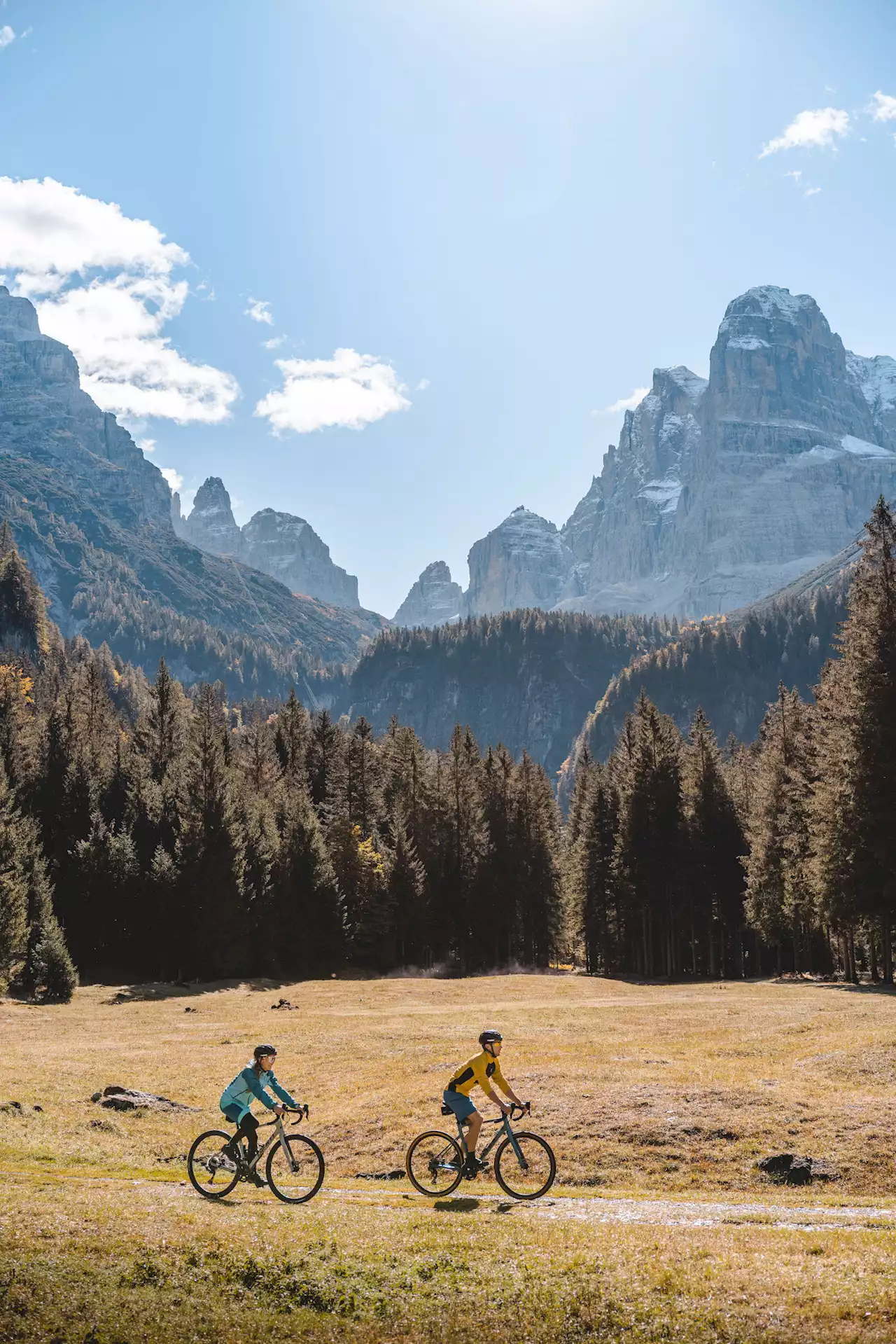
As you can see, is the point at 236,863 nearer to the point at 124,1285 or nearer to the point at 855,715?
the point at 855,715

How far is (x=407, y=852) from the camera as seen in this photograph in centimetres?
8019

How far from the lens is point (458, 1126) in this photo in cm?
1666

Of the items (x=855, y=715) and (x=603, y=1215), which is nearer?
(x=603, y=1215)

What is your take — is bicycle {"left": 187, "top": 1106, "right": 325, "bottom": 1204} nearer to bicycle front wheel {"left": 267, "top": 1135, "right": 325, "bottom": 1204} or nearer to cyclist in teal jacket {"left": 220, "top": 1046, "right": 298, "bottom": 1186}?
bicycle front wheel {"left": 267, "top": 1135, "right": 325, "bottom": 1204}

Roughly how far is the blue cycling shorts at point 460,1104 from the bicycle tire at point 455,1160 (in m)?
0.45

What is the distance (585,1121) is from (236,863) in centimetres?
5038

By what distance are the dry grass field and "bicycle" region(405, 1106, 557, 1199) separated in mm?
471

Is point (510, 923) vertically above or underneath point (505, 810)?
underneath

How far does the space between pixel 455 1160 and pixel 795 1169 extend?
700cm

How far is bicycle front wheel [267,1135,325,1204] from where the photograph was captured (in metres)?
16.3

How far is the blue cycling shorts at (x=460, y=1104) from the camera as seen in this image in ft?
54.4

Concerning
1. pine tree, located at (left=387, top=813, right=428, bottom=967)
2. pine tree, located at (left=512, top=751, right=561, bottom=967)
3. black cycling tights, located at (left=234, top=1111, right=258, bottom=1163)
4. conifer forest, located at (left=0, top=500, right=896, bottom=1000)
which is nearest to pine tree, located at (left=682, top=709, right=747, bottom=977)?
conifer forest, located at (left=0, top=500, right=896, bottom=1000)

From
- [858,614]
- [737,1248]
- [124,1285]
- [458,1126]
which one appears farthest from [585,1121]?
[858,614]

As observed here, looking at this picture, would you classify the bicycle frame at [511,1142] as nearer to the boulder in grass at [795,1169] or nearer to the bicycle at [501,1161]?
the bicycle at [501,1161]
